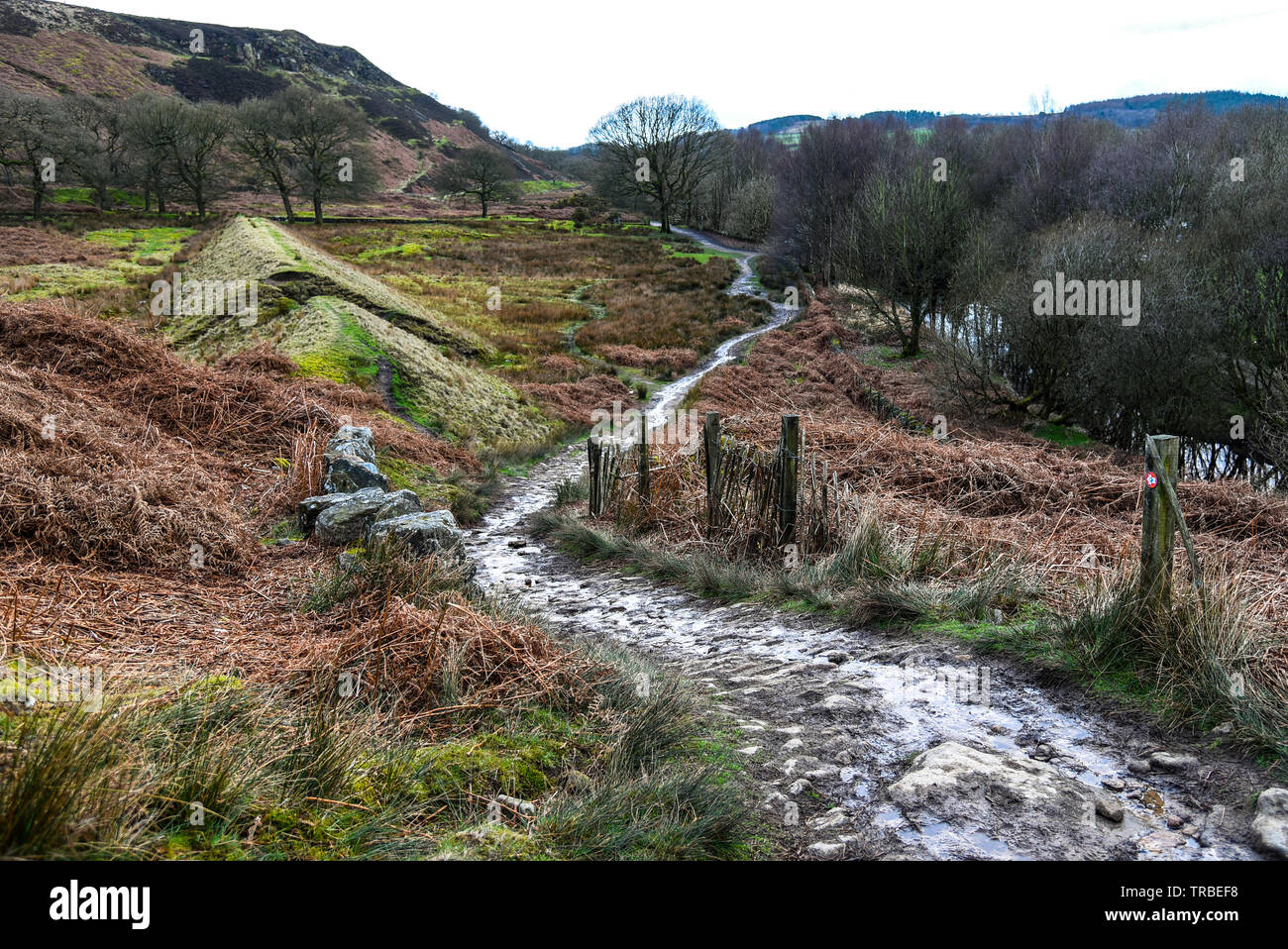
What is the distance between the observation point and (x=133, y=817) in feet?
6.56

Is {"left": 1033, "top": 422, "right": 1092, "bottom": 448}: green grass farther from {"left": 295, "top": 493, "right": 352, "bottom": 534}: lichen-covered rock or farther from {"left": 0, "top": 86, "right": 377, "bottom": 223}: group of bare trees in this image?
{"left": 0, "top": 86, "right": 377, "bottom": 223}: group of bare trees

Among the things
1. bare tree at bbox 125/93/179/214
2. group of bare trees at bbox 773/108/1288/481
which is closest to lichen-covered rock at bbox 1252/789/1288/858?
group of bare trees at bbox 773/108/1288/481

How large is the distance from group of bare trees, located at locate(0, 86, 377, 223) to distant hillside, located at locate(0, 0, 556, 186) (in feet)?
94.1

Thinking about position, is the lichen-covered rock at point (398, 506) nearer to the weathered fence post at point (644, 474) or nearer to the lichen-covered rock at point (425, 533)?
the lichen-covered rock at point (425, 533)

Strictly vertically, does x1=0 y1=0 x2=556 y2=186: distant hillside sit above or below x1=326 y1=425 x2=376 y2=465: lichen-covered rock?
above

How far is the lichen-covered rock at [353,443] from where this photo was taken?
9.25 meters

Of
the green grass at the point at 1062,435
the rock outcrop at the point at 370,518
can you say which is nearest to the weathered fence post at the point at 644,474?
the rock outcrop at the point at 370,518

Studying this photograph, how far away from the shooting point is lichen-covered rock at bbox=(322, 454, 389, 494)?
27.4 ft

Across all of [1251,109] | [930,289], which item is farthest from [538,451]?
[1251,109]

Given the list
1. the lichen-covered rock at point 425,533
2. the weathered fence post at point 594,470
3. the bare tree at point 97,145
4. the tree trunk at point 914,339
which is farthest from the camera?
the bare tree at point 97,145

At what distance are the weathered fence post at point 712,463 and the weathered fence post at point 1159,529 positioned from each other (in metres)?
4.52

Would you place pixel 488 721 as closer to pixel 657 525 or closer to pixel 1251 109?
pixel 657 525

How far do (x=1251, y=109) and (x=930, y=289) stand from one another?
110 ft

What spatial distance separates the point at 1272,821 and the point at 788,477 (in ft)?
15.7
